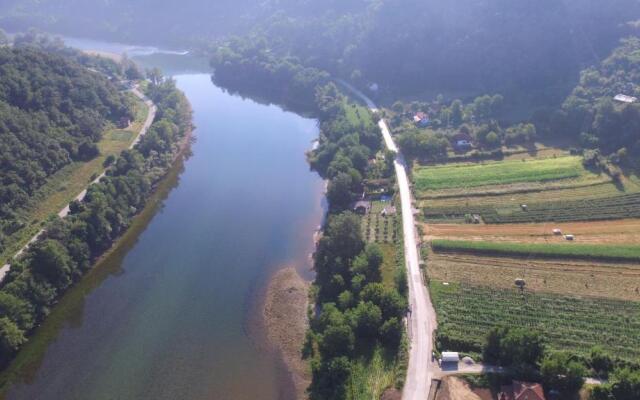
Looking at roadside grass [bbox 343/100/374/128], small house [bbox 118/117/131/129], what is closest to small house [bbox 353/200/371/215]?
roadside grass [bbox 343/100/374/128]

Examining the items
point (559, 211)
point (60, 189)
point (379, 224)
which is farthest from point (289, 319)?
point (60, 189)

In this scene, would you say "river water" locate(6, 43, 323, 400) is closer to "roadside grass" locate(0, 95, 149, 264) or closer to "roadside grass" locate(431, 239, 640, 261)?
"roadside grass" locate(0, 95, 149, 264)

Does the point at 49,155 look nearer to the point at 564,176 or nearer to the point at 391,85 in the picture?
the point at 391,85

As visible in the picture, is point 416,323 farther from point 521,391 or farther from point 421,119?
point 421,119

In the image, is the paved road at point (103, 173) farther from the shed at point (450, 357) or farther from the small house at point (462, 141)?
the small house at point (462, 141)

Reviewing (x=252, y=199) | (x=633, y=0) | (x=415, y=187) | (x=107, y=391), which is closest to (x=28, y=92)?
(x=252, y=199)

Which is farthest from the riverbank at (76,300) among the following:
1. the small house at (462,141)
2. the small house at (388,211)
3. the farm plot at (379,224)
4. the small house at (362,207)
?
the small house at (462,141)
